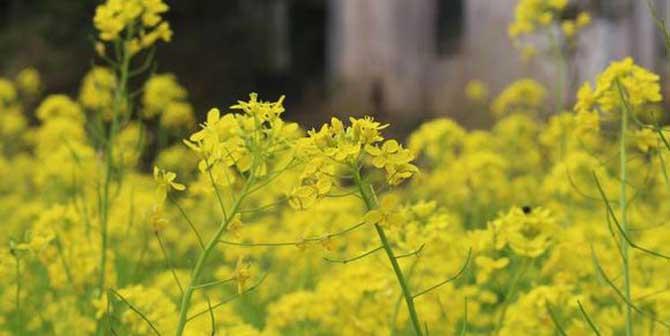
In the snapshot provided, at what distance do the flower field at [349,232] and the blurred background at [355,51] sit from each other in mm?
4436

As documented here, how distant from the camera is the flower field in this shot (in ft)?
5.65

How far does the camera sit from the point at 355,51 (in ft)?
37.4

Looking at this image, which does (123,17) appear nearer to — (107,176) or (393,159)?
(107,176)

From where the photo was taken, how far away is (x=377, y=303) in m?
2.71

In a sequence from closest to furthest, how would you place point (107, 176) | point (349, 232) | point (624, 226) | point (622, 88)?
point (624, 226), point (622, 88), point (107, 176), point (349, 232)

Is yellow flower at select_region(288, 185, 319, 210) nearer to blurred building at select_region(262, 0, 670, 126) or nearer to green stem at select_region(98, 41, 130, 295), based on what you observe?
green stem at select_region(98, 41, 130, 295)

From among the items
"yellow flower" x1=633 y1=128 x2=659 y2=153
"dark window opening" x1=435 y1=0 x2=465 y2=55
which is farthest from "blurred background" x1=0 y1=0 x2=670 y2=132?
"yellow flower" x1=633 y1=128 x2=659 y2=153

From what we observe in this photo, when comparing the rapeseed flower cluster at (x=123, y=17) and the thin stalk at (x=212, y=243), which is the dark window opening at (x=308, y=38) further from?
the thin stalk at (x=212, y=243)

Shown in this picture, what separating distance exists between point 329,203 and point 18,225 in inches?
77.5

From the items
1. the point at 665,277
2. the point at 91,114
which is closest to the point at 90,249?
the point at 665,277

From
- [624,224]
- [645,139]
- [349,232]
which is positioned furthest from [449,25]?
[624,224]

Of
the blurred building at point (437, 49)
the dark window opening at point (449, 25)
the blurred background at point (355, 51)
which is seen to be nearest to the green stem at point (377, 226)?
the blurred background at point (355, 51)

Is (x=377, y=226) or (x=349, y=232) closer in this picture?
(x=377, y=226)

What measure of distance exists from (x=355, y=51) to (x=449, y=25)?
0.89 meters
